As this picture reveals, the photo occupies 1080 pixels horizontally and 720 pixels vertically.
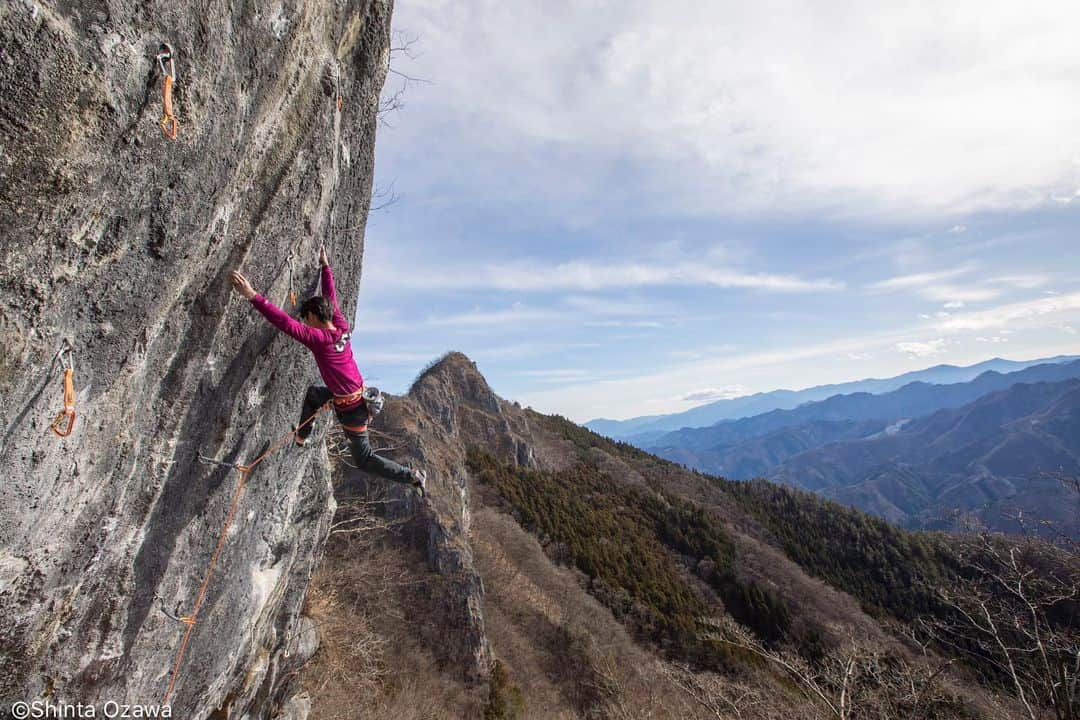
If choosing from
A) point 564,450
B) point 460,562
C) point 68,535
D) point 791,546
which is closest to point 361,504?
point 460,562

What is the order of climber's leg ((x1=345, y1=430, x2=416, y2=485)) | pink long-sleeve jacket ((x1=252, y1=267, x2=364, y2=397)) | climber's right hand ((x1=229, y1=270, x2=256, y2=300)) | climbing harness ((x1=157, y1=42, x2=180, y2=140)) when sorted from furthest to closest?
climber's leg ((x1=345, y1=430, x2=416, y2=485)) → pink long-sleeve jacket ((x1=252, y1=267, x2=364, y2=397)) → climber's right hand ((x1=229, y1=270, x2=256, y2=300)) → climbing harness ((x1=157, y1=42, x2=180, y2=140))

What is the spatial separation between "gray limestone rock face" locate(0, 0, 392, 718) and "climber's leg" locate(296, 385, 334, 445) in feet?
0.71

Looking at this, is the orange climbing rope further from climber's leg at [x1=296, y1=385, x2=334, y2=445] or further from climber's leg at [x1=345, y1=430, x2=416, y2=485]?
climber's leg at [x1=345, y1=430, x2=416, y2=485]

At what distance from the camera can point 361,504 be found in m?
25.0

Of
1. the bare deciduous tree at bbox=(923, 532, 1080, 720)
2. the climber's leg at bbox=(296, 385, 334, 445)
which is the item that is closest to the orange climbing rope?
the climber's leg at bbox=(296, 385, 334, 445)

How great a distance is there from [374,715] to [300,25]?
21451 mm

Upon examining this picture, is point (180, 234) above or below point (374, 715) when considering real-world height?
above

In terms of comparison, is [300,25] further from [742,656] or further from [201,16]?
[742,656]

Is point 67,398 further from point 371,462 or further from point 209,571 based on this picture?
point 371,462

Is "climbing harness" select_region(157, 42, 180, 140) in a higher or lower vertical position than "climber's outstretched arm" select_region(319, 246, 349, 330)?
higher

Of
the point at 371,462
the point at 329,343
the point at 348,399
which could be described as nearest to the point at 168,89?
the point at 329,343

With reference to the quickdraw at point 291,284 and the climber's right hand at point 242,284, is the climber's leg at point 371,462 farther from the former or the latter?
the climber's right hand at point 242,284

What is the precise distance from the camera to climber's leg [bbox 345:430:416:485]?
268 inches

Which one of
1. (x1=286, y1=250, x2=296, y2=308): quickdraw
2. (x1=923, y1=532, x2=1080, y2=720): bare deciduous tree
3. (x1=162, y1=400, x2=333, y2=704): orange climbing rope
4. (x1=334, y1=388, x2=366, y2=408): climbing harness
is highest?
(x1=286, y1=250, x2=296, y2=308): quickdraw
